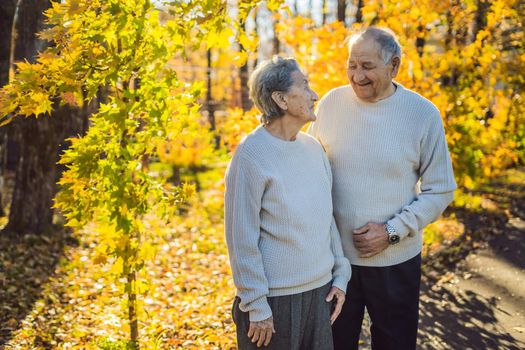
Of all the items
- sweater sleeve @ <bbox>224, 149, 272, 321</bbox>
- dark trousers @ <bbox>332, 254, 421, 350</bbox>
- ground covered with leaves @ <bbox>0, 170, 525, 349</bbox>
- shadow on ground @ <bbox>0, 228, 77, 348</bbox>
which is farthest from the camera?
shadow on ground @ <bbox>0, 228, 77, 348</bbox>

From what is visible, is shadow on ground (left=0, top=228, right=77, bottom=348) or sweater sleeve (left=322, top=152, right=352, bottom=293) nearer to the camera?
sweater sleeve (left=322, top=152, right=352, bottom=293)

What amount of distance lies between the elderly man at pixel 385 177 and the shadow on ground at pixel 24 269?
3.05 m

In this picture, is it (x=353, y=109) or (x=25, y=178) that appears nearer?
(x=353, y=109)

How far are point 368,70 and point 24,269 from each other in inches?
190

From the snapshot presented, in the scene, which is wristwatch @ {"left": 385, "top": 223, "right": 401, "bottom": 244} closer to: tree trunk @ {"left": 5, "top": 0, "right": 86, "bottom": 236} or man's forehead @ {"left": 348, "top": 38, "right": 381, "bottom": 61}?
man's forehead @ {"left": 348, "top": 38, "right": 381, "bottom": 61}

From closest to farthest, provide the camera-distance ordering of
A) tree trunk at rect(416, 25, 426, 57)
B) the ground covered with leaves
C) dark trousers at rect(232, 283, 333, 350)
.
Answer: dark trousers at rect(232, 283, 333, 350)
the ground covered with leaves
tree trunk at rect(416, 25, 426, 57)

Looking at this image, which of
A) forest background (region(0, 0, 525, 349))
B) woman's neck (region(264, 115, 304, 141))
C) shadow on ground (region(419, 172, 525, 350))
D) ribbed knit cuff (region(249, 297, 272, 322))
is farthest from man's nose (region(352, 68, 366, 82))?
shadow on ground (region(419, 172, 525, 350))

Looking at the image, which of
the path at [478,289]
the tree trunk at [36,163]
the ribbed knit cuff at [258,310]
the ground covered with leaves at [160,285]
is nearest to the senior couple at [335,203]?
the ribbed knit cuff at [258,310]

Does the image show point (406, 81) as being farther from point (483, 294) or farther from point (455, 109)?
point (483, 294)

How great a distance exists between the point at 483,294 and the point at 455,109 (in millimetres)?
2685

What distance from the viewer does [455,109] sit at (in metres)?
7.21

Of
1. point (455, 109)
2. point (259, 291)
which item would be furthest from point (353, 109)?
point (455, 109)

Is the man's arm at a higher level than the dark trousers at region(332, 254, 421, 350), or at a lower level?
higher

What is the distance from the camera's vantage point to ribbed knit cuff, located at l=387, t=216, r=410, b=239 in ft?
8.92
